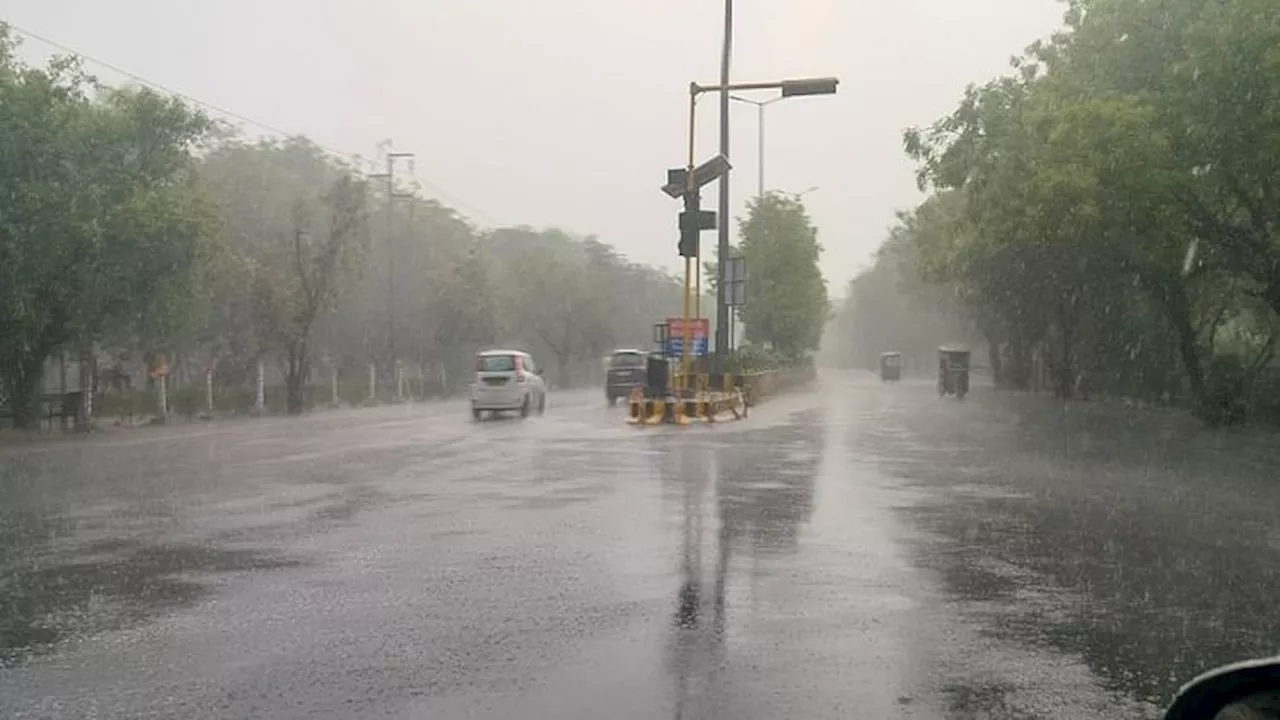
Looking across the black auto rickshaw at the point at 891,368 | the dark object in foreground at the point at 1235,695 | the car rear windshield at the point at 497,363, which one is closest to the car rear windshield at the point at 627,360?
the car rear windshield at the point at 497,363

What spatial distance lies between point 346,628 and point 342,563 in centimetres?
219

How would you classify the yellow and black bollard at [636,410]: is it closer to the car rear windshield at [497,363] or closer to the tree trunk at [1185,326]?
the car rear windshield at [497,363]

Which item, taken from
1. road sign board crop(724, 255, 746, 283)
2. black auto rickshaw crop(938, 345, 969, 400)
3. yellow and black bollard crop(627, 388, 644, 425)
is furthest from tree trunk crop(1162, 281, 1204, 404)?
black auto rickshaw crop(938, 345, 969, 400)

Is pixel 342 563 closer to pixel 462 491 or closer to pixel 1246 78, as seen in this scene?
pixel 462 491

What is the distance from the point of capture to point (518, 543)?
1029 cm

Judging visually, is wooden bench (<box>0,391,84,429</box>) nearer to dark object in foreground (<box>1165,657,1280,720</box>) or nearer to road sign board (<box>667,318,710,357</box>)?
road sign board (<box>667,318,710,357</box>)

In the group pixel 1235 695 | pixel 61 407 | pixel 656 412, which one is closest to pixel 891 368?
pixel 656 412

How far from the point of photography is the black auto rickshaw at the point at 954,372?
48.7 meters

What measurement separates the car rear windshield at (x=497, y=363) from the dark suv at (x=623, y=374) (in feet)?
25.5

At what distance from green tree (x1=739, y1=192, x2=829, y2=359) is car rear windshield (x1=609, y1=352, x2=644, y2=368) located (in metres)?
15.9

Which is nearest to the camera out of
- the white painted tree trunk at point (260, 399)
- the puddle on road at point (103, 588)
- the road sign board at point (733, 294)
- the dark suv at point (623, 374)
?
the puddle on road at point (103, 588)

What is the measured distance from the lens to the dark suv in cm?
3897

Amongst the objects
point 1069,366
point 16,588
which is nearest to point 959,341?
point 1069,366

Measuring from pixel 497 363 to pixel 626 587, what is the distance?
73.8ft
